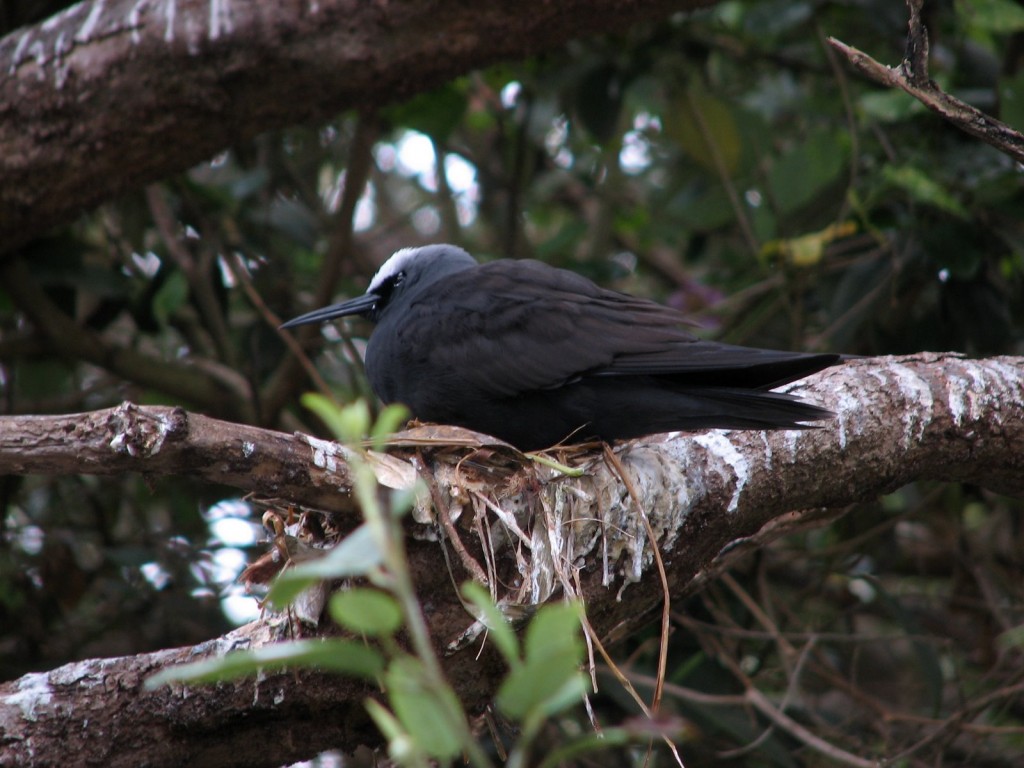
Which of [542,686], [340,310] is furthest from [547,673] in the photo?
[340,310]

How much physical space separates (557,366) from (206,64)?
1.54m

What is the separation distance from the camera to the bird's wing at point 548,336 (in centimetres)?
277

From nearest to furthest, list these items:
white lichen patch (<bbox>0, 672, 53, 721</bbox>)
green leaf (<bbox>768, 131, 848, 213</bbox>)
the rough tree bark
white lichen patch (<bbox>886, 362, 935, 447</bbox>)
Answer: the rough tree bark → white lichen patch (<bbox>0, 672, 53, 721</bbox>) → white lichen patch (<bbox>886, 362, 935, 447</bbox>) → green leaf (<bbox>768, 131, 848, 213</bbox>)

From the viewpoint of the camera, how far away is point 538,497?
247 centimetres

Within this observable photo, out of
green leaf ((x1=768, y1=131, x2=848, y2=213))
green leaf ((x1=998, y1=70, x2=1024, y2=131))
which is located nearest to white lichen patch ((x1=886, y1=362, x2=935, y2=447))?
green leaf ((x1=998, y1=70, x2=1024, y2=131))

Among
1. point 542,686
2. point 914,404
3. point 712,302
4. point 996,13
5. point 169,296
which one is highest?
point 542,686

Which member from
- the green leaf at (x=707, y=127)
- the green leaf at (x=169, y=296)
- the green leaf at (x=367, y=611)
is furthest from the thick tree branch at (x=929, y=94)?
the green leaf at (x=169, y=296)

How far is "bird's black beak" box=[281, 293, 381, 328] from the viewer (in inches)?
139

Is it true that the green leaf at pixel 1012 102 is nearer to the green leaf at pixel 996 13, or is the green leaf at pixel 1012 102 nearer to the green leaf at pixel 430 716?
Result: the green leaf at pixel 996 13

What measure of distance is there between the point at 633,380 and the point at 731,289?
2.19 m

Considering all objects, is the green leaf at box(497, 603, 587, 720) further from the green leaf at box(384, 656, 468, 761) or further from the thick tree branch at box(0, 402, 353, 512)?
the thick tree branch at box(0, 402, 353, 512)

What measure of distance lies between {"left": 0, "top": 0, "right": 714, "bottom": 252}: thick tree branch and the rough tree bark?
4.67 feet

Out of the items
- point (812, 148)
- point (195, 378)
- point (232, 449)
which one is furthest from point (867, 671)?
point (232, 449)

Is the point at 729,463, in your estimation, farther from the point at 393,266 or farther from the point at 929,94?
the point at 393,266
